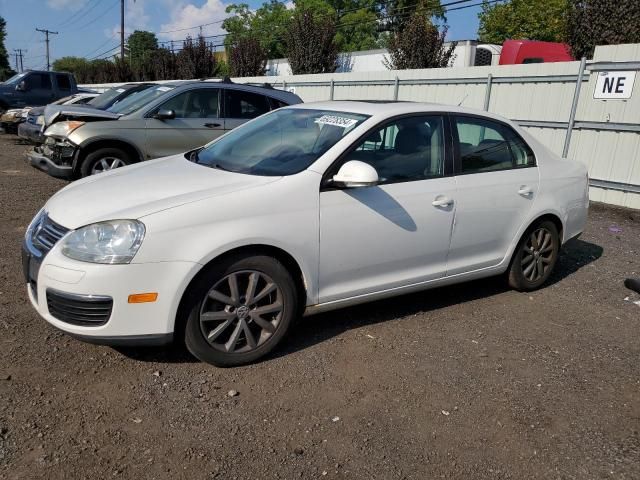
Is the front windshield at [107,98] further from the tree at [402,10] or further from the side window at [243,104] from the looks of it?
the tree at [402,10]

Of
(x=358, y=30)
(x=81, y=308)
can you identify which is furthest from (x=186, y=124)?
(x=358, y=30)

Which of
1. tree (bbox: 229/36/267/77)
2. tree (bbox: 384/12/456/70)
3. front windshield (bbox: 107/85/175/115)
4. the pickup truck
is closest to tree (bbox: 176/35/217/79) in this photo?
tree (bbox: 229/36/267/77)

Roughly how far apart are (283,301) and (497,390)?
1.39m

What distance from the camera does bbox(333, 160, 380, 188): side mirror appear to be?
338 cm

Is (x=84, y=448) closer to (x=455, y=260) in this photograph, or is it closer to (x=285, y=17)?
(x=455, y=260)

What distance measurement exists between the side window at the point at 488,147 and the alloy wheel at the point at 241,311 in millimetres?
A: 1825

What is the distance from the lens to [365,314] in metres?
4.29

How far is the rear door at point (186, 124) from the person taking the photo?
8.09 m

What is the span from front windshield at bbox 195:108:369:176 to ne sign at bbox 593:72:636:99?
662cm

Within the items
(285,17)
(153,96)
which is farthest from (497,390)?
(285,17)

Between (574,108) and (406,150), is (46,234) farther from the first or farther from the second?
(574,108)

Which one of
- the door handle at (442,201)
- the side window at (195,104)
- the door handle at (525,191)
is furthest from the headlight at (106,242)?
the side window at (195,104)

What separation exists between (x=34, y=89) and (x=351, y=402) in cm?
1808

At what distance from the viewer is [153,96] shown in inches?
335
